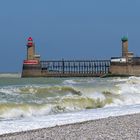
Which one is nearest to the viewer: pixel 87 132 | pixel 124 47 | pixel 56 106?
pixel 87 132

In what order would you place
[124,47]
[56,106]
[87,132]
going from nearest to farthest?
[87,132]
[56,106]
[124,47]

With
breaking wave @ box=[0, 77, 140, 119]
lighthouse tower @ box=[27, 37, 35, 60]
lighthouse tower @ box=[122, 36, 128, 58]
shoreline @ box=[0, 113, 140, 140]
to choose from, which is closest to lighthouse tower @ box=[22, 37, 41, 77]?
lighthouse tower @ box=[27, 37, 35, 60]

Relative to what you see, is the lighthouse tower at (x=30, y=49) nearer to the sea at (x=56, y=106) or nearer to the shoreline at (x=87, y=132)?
the sea at (x=56, y=106)

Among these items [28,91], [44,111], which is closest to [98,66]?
[28,91]

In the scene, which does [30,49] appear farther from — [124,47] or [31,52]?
[124,47]

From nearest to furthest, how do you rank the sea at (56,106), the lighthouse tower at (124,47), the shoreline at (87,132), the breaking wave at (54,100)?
the shoreline at (87,132) → the sea at (56,106) → the breaking wave at (54,100) → the lighthouse tower at (124,47)

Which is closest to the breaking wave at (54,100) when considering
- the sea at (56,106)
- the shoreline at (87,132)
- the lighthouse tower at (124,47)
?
the sea at (56,106)

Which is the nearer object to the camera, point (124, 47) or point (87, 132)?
point (87, 132)

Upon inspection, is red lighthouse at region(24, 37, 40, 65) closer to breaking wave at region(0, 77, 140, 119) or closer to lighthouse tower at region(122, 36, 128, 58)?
lighthouse tower at region(122, 36, 128, 58)

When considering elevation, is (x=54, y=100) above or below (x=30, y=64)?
above

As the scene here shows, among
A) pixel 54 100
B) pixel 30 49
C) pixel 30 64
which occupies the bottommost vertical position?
pixel 30 64

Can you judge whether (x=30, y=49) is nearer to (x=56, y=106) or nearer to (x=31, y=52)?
(x=31, y=52)

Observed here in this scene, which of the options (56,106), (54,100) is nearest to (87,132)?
(56,106)

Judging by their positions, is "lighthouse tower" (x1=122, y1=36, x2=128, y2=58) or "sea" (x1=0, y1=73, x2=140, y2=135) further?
"lighthouse tower" (x1=122, y1=36, x2=128, y2=58)
